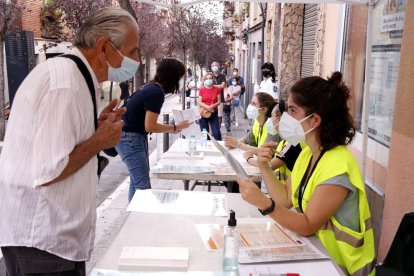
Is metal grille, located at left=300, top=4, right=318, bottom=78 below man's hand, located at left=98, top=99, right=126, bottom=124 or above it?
above

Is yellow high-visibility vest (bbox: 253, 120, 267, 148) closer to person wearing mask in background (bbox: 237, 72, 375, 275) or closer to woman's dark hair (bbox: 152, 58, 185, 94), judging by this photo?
woman's dark hair (bbox: 152, 58, 185, 94)

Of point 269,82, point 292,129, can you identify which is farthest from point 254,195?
point 269,82

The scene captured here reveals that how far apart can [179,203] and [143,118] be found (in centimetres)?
159

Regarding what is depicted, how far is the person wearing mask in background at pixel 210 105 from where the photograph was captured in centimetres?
900

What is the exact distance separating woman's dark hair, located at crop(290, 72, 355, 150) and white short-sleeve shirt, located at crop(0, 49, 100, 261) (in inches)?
48.8

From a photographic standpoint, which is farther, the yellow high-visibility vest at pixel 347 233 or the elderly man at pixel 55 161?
the yellow high-visibility vest at pixel 347 233

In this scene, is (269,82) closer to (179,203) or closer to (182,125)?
(182,125)

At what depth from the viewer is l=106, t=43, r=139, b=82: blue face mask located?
193 centimetres

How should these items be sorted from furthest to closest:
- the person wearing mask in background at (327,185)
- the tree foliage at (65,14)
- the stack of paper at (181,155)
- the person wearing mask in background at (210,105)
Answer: the tree foliage at (65,14), the person wearing mask in background at (210,105), the stack of paper at (181,155), the person wearing mask in background at (327,185)

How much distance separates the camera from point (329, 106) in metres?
2.32

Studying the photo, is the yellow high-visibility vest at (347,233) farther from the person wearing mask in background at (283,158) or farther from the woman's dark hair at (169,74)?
the woman's dark hair at (169,74)

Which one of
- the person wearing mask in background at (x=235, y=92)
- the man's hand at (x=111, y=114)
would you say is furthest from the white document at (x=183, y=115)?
the person wearing mask in background at (x=235, y=92)

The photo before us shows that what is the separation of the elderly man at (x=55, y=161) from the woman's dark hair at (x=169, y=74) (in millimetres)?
2377

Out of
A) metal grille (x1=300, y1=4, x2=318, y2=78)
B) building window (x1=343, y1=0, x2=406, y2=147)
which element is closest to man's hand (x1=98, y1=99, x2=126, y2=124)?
building window (x1=343, y1=0, x2=406, y2=147)
